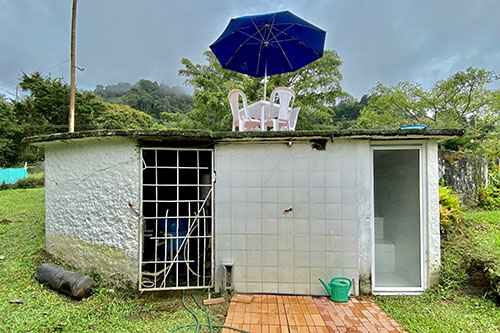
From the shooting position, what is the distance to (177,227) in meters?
3.53

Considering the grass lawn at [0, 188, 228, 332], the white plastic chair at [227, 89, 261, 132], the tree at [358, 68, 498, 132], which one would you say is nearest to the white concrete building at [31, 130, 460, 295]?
the grass lawn at [0, 188, 228, 332]

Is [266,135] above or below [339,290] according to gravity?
above

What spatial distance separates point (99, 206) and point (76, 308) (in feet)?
4.38

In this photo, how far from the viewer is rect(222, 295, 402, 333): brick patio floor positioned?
9.03 feet

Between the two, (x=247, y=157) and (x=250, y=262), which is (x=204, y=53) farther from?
(x=250, y=262)

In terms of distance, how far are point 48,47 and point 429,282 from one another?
6262 centimetres

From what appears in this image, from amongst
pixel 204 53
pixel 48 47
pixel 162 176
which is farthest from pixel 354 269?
pixel 48 47

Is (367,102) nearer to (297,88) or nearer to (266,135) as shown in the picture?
(297,88)

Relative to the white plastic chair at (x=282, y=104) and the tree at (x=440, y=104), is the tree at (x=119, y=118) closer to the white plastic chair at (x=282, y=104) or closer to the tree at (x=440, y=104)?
the tree at (x=440, y=104)

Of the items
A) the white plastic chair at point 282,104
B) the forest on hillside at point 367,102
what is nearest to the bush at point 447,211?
the forest on hillside at point 367,102

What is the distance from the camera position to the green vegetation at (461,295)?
280 cm

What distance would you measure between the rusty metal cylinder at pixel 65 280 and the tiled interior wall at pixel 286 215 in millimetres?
1816

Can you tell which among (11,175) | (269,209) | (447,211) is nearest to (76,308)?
(269,209)

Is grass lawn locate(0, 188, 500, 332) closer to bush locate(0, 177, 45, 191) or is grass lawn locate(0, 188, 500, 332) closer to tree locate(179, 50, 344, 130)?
tree locate(179, 50, 344, 130)
